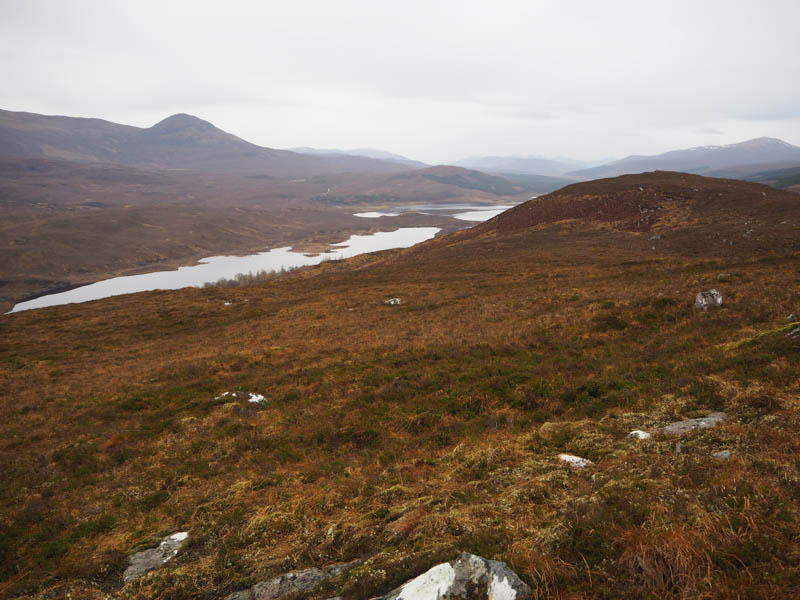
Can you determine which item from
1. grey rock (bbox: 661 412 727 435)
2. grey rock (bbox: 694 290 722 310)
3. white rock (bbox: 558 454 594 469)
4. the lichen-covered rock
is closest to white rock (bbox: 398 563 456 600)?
the lichen-covered rock

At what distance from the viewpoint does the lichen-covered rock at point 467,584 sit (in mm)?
4832

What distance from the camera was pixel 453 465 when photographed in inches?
419

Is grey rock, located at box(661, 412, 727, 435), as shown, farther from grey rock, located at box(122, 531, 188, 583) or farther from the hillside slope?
the hillside slope

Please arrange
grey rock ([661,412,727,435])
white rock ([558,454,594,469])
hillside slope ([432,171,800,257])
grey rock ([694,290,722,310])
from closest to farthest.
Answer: white rock ([558,454,594,469]), grey rock ([661,412,727,435]), grey rock ([694,290,722,310]), hillside slope ([432,171,800,257])

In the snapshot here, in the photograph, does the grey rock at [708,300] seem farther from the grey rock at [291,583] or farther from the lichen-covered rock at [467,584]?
the grey rock at [291,583]

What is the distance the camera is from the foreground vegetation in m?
5.69

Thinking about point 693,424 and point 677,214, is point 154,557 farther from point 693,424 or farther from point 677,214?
point 677,214

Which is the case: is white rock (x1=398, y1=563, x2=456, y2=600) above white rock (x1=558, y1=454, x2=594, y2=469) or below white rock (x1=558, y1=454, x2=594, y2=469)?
above

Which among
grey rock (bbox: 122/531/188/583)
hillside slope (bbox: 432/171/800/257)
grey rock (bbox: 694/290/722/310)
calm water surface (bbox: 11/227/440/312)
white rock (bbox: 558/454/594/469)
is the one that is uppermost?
hillside slope (bbox: 432/171/800/257)

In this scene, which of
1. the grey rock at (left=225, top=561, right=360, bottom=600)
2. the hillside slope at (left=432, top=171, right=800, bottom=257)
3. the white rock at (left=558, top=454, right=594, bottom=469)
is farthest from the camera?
the hillside slope at (left=432, top=171, right=800, bottom=257)

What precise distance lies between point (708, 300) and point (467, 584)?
2226cm

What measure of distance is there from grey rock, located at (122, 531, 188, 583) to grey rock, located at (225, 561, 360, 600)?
2.83 meters

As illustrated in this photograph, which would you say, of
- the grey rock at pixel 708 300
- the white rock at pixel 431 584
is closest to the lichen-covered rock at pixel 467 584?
the white rock at pixel 431 584

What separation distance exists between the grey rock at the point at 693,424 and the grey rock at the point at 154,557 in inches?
482
